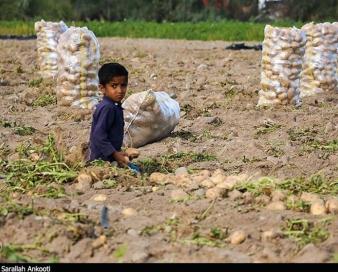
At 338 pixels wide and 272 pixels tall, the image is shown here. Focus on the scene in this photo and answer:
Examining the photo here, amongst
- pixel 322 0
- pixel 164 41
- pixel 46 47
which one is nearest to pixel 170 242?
pixel 46 47

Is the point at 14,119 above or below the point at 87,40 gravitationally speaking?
below

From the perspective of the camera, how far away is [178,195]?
479 centimetres

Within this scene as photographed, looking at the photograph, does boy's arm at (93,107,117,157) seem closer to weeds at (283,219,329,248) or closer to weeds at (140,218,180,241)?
weeds at (140,218,180,241)

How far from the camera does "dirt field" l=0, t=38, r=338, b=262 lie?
3.88m

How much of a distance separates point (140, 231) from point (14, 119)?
4.56 metres

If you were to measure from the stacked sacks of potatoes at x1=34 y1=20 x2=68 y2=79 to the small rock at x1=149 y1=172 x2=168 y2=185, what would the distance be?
6350 mm

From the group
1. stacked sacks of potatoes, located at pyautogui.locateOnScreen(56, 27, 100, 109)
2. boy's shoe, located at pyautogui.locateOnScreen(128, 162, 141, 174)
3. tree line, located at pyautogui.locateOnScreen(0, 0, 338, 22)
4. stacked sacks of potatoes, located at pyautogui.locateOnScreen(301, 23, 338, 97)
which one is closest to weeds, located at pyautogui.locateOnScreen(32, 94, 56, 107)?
stacked sacks of potatoes, located at pyautogui.locateOnScreen(56, 27, 100, 109)

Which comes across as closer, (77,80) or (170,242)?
(170,242)

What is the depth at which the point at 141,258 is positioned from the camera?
3699 mm

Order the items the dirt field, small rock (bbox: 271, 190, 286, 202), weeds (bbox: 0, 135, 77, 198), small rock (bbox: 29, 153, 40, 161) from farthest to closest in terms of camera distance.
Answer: small rock (bbox: 29, 153, 40, 161) < weeds (bbox: 0, 135, 77, 198) < small rock (bbox: 271, 190, 286, 202) < the dirt field

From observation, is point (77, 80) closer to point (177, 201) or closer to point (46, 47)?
point (46, 47)

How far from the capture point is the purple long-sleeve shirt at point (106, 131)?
5.63m

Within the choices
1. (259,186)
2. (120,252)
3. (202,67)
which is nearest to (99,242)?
(120,252)

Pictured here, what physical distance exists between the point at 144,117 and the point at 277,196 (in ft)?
7.98
